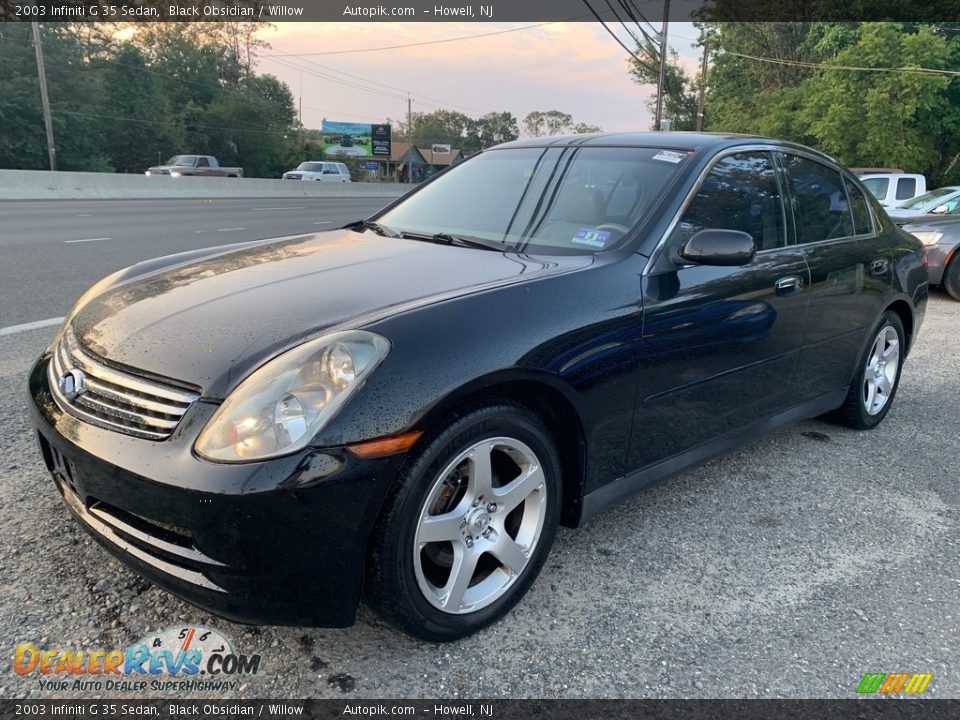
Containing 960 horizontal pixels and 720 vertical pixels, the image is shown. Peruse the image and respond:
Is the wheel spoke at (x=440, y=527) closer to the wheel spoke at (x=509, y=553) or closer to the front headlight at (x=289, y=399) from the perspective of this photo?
the wheel spoke at (x=509, y=553)

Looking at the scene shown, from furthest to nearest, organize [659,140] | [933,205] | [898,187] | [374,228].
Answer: [898,187] → [933,205] → [374,228] → [659,140]

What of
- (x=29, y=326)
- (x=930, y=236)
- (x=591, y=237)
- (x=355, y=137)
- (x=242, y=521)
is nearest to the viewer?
(x=242, y=521)

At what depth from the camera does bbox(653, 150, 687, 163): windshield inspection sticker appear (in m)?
3.18

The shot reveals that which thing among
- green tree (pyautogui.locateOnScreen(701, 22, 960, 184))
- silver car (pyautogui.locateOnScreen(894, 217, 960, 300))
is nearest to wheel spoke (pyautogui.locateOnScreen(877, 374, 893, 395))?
silver car (pyautogui.locateOnScreen(894, 217, 960, 300))

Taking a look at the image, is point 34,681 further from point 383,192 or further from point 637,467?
point 383,192

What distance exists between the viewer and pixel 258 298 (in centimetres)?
248

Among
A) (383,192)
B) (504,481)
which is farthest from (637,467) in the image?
(383,192)

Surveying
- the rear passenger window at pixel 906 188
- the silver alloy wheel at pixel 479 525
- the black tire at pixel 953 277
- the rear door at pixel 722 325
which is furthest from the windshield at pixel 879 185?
the silver alloy wheel at pixel 479 525

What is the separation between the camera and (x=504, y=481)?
95.3 inches

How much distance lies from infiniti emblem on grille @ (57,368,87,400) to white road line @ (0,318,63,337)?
3682 millimetres

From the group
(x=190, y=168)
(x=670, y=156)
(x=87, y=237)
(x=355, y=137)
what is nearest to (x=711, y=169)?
(x=670, y=156)

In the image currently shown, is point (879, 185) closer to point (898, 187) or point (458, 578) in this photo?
point (898, 187)

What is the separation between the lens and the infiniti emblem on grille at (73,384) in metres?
2.25

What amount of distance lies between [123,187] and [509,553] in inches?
952
